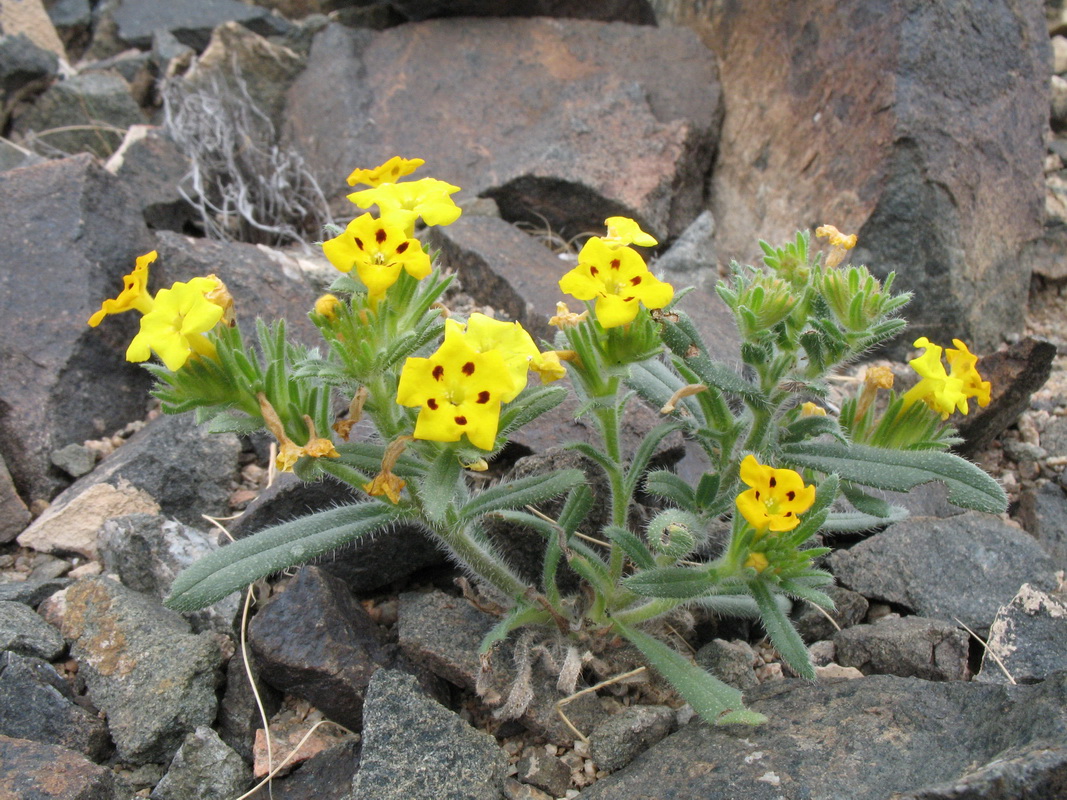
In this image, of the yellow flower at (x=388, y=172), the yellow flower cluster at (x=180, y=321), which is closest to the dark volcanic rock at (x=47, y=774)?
the yellow flower cluster at (x=180, y=321)

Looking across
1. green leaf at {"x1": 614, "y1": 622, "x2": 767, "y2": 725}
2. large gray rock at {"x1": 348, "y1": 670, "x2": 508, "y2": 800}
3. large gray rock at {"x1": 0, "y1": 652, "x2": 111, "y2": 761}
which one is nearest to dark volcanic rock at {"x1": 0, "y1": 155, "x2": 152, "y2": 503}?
large gray rock at {"x1": 0, "y1": 652, "x2": 111, "y2": 761}

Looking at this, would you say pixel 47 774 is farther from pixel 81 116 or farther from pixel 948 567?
pixel 81 116

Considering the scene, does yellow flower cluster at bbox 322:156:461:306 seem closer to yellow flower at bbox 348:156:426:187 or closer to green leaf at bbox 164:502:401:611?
yellow flower at bbox 348:156:426:187

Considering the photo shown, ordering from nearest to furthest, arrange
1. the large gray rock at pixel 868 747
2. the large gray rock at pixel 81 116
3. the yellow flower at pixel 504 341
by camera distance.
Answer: the large gray rock at pixel 868 747
the yellow flower at pixel 504 341
the large gray rock at pixel 81 116

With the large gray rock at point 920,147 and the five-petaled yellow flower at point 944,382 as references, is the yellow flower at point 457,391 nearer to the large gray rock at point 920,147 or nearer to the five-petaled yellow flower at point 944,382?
the five-petaled yellow flower at point 944,382

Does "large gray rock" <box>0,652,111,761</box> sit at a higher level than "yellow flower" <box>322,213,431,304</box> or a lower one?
lower

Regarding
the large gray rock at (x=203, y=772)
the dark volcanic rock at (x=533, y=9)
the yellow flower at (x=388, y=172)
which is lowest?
the large gray rock at (x=203, y=772)
